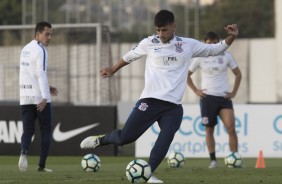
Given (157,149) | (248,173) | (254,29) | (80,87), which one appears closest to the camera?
(157,149)

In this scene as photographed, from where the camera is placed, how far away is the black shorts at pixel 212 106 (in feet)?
51.3

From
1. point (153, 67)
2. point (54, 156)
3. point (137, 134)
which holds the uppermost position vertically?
point (153, 67)

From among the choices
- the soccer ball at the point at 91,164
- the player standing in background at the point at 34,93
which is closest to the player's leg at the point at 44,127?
the player standing in background at the point at 34,93

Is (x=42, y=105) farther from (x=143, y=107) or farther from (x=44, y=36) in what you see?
(x=143, y=107)

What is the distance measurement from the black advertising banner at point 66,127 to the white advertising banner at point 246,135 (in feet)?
4.23

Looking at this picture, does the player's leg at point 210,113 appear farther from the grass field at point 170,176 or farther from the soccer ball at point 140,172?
the soccer ball at point 140,172

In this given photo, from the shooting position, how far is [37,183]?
11.1 meters

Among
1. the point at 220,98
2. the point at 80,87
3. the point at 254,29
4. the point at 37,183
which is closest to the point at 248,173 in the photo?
the point at 220,98

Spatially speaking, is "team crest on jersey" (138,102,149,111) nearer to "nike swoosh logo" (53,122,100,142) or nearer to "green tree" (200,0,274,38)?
"nike swoosh logo" (53,122,100,142)

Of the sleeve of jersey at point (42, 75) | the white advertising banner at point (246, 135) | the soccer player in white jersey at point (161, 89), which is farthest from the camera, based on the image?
the white advertising banner at point (246, 135)

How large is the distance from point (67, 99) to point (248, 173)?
15.6 m

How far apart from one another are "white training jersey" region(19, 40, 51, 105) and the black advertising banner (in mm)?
5880

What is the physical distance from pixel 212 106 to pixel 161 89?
4862mm

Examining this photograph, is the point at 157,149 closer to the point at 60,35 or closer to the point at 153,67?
the point at 153,67
